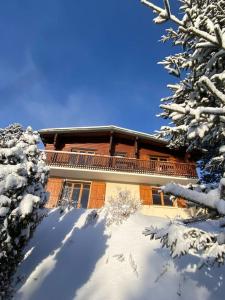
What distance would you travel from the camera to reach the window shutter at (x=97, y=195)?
53.5 feet

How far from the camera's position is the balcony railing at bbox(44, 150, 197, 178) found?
58.1ft

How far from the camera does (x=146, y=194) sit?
1712cm

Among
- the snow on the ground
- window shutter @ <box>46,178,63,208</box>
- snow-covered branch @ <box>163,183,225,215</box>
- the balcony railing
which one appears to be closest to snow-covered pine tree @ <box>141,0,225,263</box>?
snow-covered branch @ <box>163,183,225,215</box>

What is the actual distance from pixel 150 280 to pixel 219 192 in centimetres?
438

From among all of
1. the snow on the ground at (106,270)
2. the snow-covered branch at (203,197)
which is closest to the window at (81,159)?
the snow on the ground at (106,270)

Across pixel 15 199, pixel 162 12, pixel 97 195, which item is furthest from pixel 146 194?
pixel 162 12

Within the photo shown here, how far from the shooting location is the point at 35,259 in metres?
8.24

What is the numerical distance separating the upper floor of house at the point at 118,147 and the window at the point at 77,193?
2.06 m

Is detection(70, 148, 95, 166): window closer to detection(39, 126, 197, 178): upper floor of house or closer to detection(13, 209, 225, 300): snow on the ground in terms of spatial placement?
detection(39, 126, 197, 178): upper floor of house

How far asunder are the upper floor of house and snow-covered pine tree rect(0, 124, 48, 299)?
11.6 metres

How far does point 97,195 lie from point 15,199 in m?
10.8

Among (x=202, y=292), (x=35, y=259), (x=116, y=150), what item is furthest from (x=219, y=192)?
(x=116, y=150)

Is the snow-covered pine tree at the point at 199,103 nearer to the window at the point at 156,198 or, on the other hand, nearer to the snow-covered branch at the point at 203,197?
the snow-covered branch at the point at 203,197

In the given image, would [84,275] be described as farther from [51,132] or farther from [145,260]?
[51,132]
